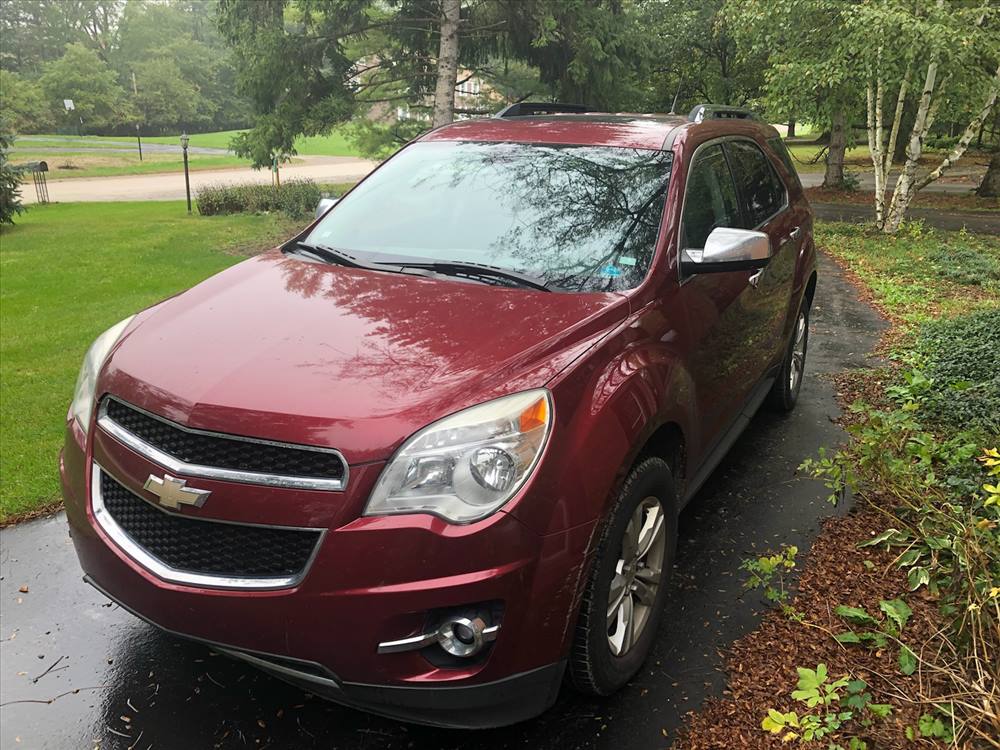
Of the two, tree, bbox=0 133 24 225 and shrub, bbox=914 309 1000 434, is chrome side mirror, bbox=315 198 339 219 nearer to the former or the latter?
shrub, bbox=914 309 1000 434

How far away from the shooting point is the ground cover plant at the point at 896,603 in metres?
2.34

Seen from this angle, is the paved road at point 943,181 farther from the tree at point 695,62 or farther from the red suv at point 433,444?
the red suv at point 433,444

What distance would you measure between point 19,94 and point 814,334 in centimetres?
5498

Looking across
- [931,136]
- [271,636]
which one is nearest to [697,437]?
[271,636]

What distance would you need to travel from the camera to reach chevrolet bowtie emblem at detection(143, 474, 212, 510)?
2.11 m

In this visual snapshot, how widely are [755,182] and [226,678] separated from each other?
3618mm

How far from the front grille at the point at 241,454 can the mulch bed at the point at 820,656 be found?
1455 millimetres

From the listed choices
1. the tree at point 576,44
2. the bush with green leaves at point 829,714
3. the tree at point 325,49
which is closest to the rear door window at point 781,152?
the bush with green leaves at point 829,714

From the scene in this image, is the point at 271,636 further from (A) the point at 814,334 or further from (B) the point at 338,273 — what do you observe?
(A) the point at 814,334

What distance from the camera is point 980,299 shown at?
8.37 meters

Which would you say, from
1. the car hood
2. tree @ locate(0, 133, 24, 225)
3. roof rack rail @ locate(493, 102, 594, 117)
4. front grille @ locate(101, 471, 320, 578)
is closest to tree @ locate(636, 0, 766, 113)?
tree @ locate(0, 133, 24, 225)

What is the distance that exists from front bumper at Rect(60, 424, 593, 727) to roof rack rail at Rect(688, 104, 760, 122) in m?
2.60

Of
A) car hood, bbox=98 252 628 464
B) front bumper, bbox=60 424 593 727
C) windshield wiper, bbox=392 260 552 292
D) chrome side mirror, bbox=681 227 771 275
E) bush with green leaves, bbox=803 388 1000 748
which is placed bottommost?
bush with green leaves, bbox=803 388 1000 748

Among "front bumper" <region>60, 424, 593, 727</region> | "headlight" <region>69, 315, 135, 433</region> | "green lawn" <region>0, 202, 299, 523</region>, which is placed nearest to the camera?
"front bumper" <region>60, 424, 593, 727</region>
